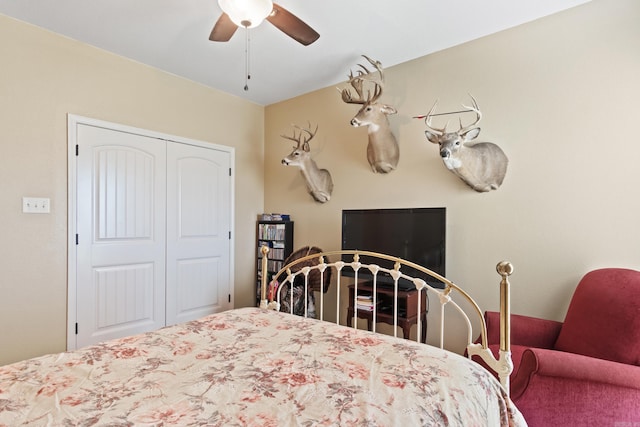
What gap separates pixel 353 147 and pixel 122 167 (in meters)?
2.06

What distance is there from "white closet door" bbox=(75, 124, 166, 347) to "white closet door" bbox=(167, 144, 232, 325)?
111 millimetres

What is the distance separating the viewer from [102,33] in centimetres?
264

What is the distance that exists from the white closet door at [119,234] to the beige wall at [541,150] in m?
2.14

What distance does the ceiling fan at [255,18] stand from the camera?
1718mm

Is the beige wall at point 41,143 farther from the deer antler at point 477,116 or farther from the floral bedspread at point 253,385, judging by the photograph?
the deer antler at point 477,116

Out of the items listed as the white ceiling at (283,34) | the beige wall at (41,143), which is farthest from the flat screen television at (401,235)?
the beige wall at (41,143)

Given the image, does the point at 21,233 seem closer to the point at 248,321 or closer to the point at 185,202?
the point at 185,202

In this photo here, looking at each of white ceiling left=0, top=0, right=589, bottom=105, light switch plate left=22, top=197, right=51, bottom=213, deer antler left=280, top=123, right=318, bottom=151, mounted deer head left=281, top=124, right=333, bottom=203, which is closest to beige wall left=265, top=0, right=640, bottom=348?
white ceiling left=0, top=0, right=589, bottom=105

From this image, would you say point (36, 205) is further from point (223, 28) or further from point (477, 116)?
point (477, 116)

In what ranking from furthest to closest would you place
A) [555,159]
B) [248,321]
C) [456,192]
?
[456,192] < [555,159] < [248,321]

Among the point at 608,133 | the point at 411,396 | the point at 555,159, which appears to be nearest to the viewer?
the point at 411,396

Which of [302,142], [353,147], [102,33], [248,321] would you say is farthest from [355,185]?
[102,33]

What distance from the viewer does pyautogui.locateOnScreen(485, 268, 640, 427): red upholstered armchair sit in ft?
4.69

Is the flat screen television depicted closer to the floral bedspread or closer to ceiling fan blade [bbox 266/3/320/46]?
the floral bedspread
